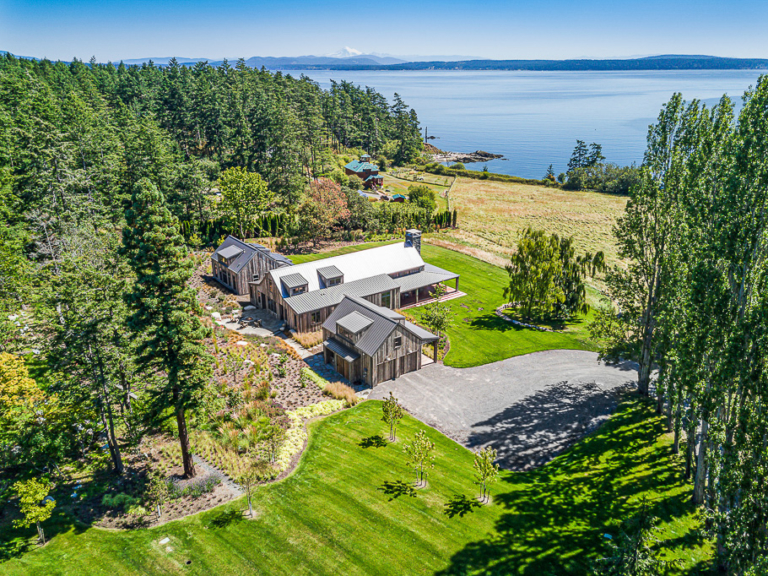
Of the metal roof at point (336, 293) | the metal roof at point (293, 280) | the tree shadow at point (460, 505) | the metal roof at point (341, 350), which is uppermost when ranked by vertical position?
the metal roof at point (293, 280)

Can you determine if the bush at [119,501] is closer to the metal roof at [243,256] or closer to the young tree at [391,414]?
the young tree at [391,414]

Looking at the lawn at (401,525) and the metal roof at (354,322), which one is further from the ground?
the metal roof at (354,322)

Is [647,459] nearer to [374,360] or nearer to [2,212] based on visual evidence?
[374,360]

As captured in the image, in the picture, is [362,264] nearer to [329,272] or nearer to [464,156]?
[329,272]

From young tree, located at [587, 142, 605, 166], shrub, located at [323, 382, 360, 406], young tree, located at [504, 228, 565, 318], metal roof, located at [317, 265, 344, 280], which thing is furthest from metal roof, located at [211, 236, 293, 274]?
young tree, located at [587, 142, 605, 166]

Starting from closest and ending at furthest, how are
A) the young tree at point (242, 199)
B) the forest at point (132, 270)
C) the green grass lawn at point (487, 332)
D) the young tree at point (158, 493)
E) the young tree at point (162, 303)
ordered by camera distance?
the young tree at point (162, 303)
the forest at point (132, 270)
the young tree at point (158, 493)
the green grass lawn at point (487, 332)
the young tree at point (242, 199)

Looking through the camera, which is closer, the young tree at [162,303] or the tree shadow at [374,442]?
the young tree at [162,303]

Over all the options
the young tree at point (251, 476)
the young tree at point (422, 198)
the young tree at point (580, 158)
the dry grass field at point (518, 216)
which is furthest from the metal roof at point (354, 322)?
the young tree at point (580, 158)

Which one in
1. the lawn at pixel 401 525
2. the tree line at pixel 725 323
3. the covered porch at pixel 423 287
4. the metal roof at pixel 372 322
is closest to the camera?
the tree line at pixel 725 323
